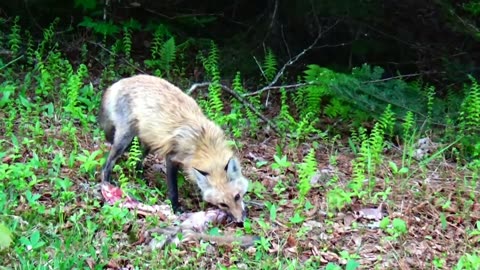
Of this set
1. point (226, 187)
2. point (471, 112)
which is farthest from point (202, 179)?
point (471, 112)

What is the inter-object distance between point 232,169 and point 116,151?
144 cm

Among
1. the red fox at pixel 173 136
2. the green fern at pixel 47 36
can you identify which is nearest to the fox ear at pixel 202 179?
the red fox at pixel 173 136

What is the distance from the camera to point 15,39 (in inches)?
439

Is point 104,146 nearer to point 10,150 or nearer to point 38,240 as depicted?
point 10,150

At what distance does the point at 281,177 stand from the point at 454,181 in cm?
200

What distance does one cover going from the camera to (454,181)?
8.05 meters

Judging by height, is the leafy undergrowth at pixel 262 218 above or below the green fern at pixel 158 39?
above

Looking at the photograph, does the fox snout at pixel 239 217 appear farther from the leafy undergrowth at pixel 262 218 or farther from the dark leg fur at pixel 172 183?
the dark leg fur at pixel 172 183

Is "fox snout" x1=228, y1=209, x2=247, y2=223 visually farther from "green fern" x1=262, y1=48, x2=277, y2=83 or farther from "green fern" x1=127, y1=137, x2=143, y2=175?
"green fern" x1=262, y1=48, x2=277, y2=83

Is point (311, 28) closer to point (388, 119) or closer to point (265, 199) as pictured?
point (388, 119)

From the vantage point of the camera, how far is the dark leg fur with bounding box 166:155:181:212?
7.37 metres

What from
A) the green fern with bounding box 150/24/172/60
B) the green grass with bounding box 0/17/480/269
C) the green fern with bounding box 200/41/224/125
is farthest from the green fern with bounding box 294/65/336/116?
the green fern with bounding box 150/24/172/60

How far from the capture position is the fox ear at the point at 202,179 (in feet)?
23.6

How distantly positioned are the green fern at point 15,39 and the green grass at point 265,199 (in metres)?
1.38
